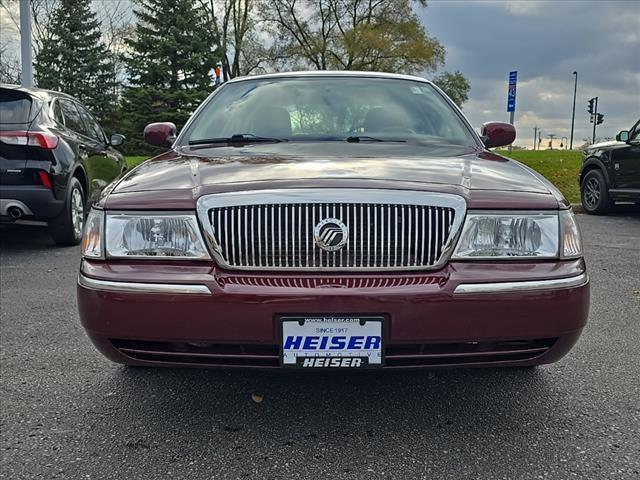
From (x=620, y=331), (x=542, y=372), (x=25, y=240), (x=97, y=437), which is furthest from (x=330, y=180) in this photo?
(x=25, y=240)

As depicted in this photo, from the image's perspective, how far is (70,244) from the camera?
645 cm

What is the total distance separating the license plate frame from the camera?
207 cm

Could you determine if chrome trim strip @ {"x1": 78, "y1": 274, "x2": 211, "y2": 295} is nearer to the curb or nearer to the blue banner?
the curb

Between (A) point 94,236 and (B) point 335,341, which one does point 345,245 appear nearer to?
(B) point 335,341

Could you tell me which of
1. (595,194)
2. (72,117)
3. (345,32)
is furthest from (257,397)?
(345,32)

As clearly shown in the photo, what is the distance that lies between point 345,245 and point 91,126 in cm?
623

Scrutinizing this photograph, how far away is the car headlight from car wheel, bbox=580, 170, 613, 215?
845 cm

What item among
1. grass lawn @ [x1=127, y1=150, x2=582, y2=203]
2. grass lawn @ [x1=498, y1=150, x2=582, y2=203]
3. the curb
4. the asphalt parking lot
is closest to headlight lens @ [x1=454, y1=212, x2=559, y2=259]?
the asphalt parking lot

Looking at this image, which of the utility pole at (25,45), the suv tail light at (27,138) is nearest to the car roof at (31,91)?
the suv tail light at (27,138)

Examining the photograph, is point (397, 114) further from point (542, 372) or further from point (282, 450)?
point (282, 450)

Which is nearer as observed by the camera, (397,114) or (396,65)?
(397,114)

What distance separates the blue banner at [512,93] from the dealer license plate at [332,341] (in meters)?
12.2

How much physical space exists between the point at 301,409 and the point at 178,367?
582 mm

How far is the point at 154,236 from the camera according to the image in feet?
7.30
